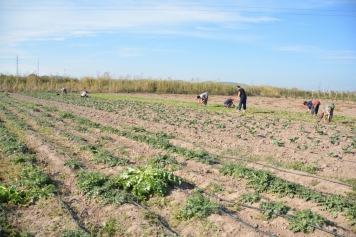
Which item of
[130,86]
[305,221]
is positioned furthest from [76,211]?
[130,86]

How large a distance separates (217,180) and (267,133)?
523cm

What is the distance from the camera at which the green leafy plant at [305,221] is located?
444 cm

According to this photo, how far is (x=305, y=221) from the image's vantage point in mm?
4496

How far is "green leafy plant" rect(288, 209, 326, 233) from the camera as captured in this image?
444cm

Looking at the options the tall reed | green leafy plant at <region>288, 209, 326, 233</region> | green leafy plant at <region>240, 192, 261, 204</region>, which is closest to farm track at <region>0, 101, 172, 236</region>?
green leafy plant at <region>240, 192, 261, 204</region>

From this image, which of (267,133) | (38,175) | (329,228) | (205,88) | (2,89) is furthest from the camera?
(205,88)

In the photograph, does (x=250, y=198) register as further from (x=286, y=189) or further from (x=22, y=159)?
(x=22, y=159)

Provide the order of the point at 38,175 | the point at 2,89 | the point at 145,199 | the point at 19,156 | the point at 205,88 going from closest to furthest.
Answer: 1. the point at 145,199
2. the point at 38,175
3. the point at 19,156
4. the point at 2,89
5. the point at 205,88

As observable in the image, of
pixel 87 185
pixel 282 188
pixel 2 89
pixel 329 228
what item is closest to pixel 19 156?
pixel 87 185

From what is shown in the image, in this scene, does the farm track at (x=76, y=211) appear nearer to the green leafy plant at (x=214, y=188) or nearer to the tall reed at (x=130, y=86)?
the green leafy plant at (x=214, y=188)

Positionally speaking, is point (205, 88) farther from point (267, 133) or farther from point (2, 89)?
point (267, 133)

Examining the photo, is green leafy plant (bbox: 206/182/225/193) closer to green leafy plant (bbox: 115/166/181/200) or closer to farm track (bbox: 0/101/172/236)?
green leafy plant (bbox: 115/166/181/200)

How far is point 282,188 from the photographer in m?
5.78

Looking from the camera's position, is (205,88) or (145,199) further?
(205,88)
